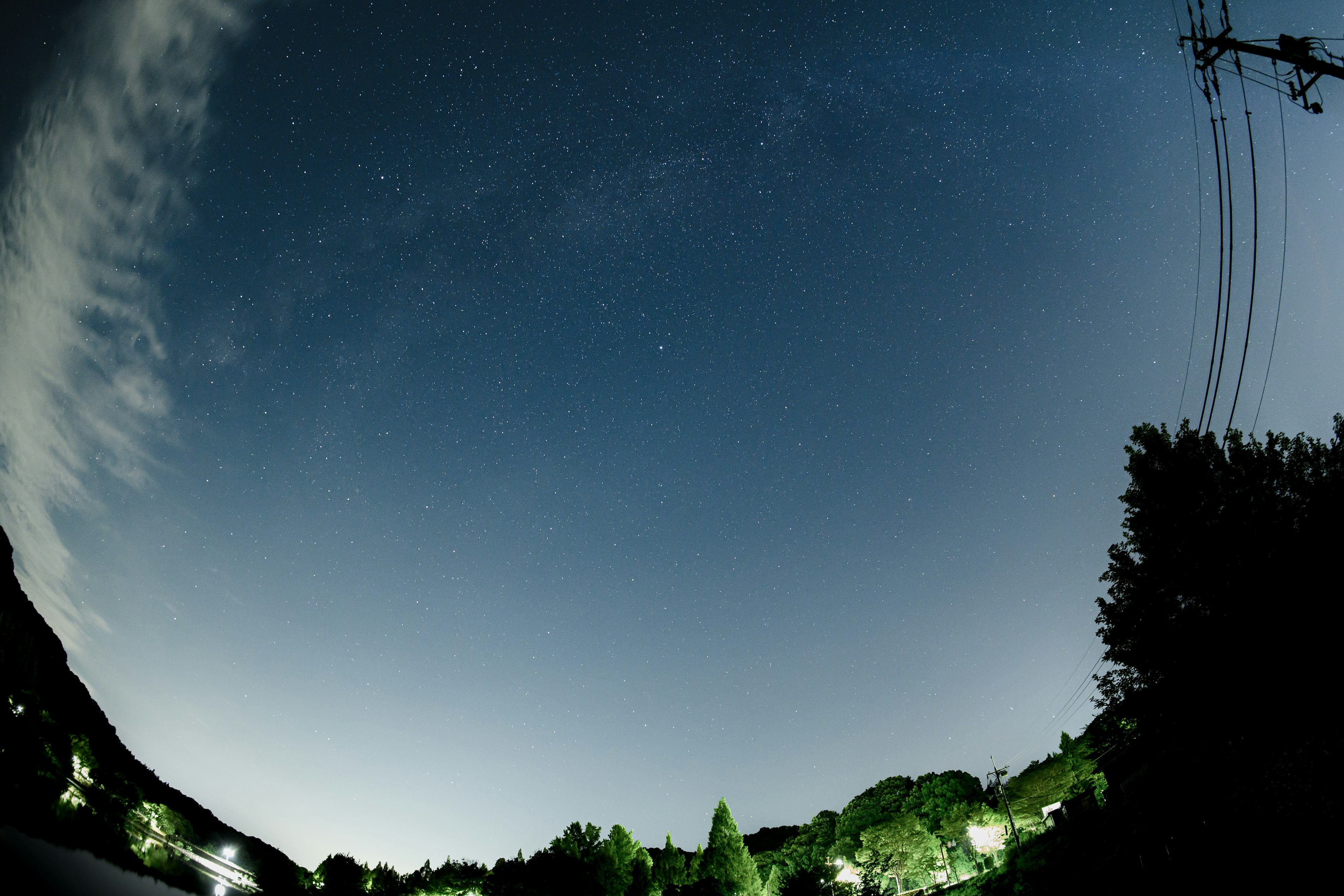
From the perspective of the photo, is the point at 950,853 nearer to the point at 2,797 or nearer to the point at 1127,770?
the point at 1127,770

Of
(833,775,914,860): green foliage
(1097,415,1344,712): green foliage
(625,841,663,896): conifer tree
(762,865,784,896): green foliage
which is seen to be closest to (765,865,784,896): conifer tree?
(762,865,784,896): green foliage

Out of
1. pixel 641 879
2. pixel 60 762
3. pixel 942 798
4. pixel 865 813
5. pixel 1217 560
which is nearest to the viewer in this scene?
pixel 60 762

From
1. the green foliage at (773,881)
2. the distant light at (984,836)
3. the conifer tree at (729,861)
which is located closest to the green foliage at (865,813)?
the green foliage at (773,881)

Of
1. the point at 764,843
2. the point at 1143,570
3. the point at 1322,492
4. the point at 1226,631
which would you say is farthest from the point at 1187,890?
the point at 764,843

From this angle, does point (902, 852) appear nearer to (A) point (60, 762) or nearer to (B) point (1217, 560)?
(B) point (1217, 560)

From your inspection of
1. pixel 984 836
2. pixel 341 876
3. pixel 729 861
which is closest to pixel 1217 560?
pixel 984 836

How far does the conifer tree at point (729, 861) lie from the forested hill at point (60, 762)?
36139 millimetres

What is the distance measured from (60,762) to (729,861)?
45.2 meters

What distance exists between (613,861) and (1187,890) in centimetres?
4803

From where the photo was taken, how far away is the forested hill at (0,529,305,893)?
13.5 meters

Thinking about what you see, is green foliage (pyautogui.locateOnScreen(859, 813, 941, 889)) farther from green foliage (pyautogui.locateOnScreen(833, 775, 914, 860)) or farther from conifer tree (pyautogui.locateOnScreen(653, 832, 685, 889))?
conifer tree (pyautogui.locateOnScreen(653, 832, 685, 889))

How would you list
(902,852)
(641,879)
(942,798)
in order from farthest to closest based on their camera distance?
(942,798)
(641,879)
(902,852)

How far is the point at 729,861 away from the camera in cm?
4928

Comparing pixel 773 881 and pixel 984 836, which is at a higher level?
pixel 984 836
